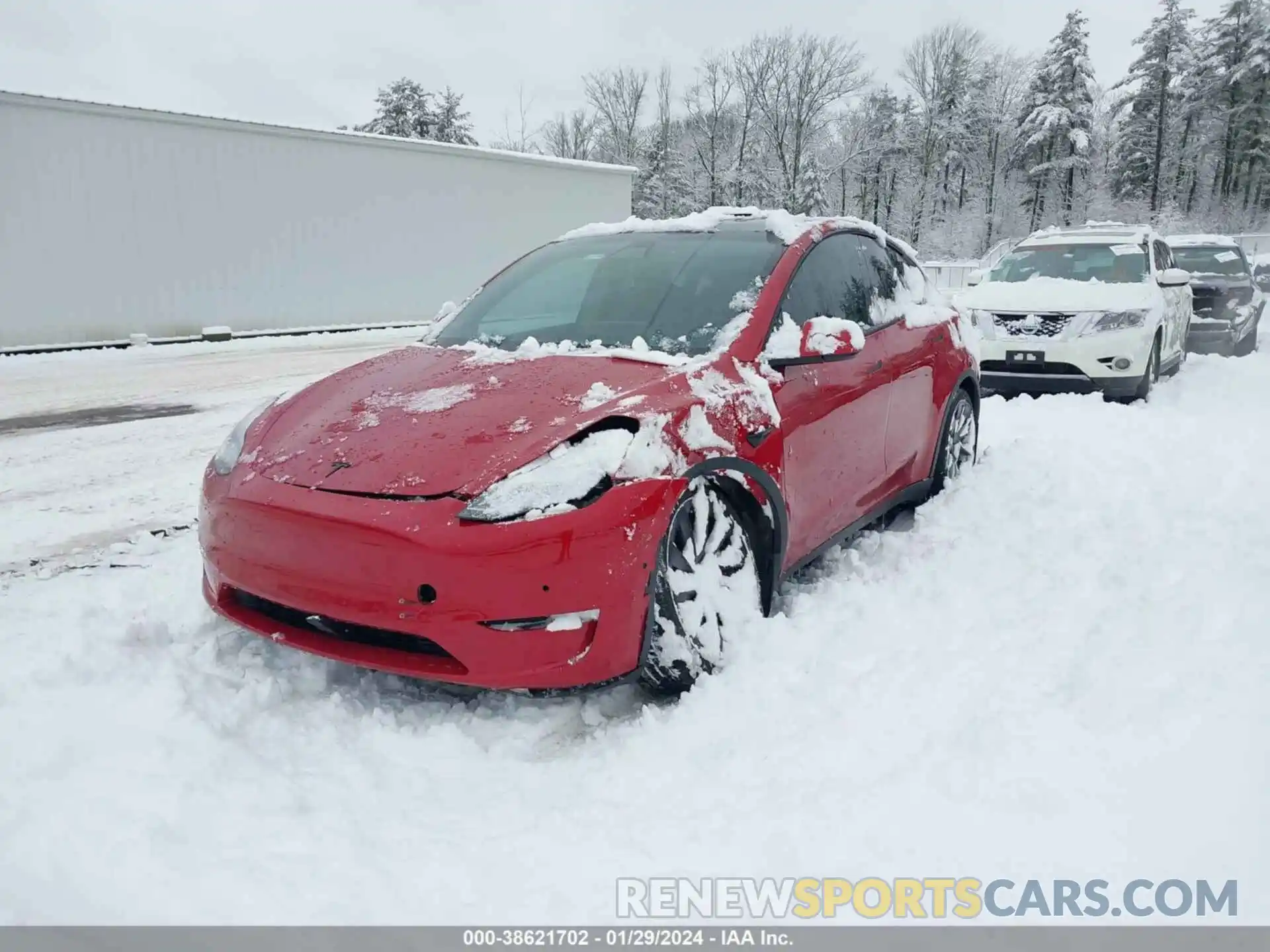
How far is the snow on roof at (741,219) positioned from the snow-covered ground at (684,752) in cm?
149

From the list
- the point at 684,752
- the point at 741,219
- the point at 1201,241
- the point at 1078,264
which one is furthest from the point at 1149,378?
the point at 684,752

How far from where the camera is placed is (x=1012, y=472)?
5.16m

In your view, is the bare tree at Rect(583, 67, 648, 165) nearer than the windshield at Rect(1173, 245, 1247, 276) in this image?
No

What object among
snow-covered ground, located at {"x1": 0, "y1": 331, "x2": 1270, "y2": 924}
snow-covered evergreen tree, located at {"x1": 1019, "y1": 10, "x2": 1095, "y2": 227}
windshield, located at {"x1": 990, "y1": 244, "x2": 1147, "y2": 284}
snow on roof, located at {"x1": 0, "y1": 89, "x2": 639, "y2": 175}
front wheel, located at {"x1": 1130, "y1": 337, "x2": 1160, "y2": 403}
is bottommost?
snow-covered ground, located at {"x1": 0, "y1": 331, "x2": 1270, "y2": 924}

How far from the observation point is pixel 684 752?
2559 millimetres

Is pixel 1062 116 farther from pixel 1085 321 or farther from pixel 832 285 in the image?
pixel 832 285

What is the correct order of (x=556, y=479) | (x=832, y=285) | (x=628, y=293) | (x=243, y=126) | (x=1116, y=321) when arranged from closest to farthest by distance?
(x=556, y=479), (x=628, y=293), (x=832, y=285), (x=1116, y=321), (x=243, y=126)

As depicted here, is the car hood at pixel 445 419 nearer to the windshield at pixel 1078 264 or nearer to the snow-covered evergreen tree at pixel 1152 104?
the windshield at pixel 1078 264

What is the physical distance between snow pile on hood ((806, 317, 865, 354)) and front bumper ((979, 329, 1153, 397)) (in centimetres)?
515

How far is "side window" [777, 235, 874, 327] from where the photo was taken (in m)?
3.57

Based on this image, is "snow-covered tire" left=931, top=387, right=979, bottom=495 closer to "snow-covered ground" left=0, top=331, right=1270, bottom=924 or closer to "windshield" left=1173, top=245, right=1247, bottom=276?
"snow-covered ground" left=0, top=331, right=1270, bottom=924

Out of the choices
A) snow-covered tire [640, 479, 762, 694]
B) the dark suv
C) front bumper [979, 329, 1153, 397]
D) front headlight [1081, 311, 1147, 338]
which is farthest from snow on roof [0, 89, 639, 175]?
snow-covered tire [640, 479, 762, 694]

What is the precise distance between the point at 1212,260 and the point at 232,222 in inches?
623

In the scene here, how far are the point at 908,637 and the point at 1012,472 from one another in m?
2.37
